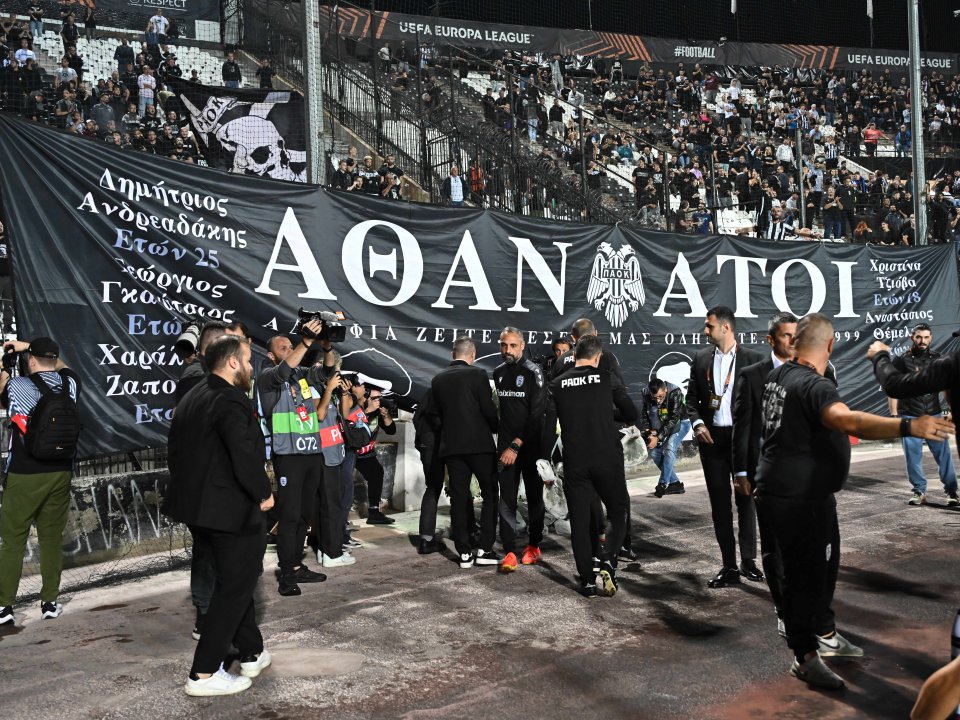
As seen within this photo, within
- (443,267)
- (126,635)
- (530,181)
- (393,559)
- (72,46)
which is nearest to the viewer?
(126,635)

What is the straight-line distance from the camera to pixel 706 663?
508 centimetres

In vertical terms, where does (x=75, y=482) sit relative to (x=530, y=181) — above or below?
below

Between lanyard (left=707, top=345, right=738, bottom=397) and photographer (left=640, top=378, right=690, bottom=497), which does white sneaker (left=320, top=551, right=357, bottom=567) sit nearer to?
lanyard (left=707, top=345, right=738, bottom=397)

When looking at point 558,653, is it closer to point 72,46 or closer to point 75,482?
point 75,482

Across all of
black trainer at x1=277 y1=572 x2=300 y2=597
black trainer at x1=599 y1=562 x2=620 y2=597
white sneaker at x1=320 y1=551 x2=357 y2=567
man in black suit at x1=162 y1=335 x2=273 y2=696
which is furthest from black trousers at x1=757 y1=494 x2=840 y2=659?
white sneaker at x1=320 y1=551 x2=357 y2=567

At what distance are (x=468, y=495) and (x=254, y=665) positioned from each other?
112 inches

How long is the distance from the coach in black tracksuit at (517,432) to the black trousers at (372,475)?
5.54ft

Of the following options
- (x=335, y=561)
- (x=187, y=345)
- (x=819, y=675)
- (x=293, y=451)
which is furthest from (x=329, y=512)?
(x=819, y=675)

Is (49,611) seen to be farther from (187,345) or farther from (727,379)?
(727,379)

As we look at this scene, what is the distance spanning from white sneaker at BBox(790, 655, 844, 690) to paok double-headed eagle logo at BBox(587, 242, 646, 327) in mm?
6439

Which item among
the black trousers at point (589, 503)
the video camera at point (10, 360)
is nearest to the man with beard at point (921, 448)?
the black trousers at point (589, 503)

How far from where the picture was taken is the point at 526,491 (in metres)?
7.68

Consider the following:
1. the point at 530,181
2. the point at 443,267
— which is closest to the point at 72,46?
the point at 530,181

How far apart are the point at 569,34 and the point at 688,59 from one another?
14.9 feet
